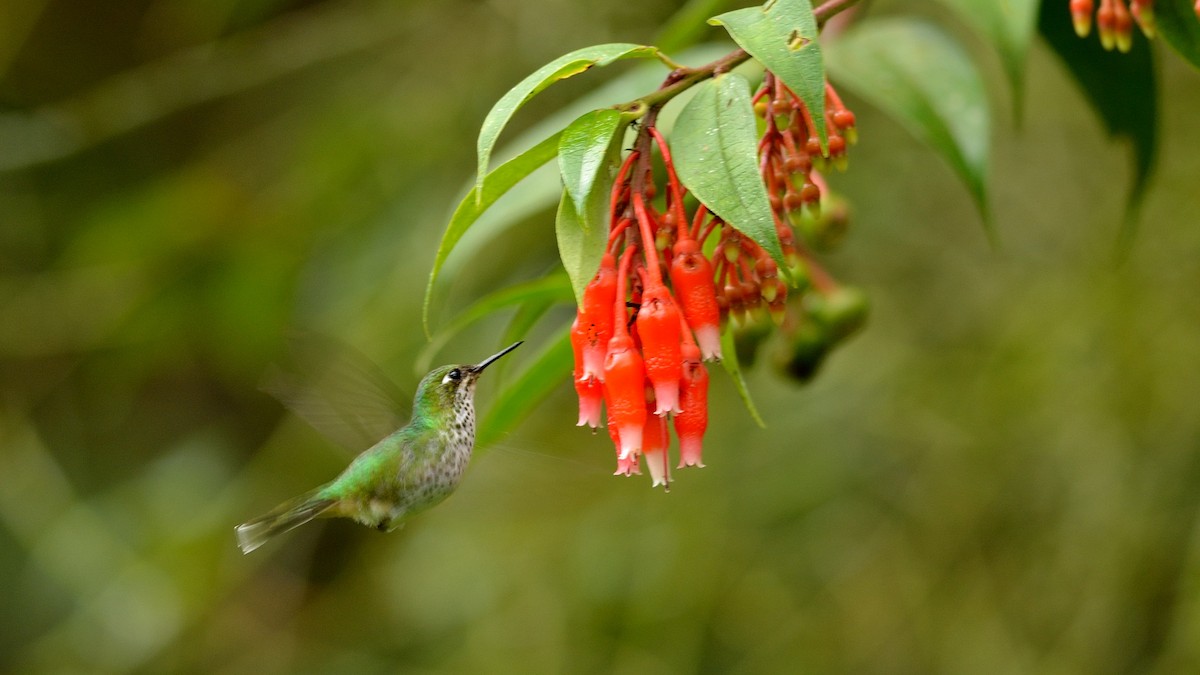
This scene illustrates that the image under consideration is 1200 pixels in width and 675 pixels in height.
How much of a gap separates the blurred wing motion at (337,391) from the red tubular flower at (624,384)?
694 mm

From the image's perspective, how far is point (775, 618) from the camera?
10.4ft

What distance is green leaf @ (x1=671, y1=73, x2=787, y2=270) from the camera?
0.90 metres

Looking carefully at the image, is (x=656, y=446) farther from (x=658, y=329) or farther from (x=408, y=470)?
(x=408, y=470)

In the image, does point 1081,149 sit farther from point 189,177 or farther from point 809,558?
point 189,177

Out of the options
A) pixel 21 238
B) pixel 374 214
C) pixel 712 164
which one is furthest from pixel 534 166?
pixel 21 238

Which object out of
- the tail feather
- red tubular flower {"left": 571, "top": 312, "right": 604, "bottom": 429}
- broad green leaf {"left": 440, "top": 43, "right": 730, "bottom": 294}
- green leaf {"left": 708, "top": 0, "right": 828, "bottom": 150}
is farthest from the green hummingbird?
green leaf {"left": 708, "top": 0, "right": 828, "bottom": 150}

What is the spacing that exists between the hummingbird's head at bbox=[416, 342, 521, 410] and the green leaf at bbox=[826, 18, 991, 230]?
2.19ft

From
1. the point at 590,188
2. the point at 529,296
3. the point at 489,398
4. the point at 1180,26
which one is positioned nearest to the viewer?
the point at 590,188

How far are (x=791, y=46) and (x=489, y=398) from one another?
174 cm

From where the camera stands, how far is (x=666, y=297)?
3.28 feet

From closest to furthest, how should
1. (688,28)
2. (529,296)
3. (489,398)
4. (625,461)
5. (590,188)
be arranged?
(590,188) → (625,461) → (529,296) → (688,28) → (489,398)

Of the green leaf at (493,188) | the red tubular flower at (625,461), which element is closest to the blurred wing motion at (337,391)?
the green leaf at (493,188)

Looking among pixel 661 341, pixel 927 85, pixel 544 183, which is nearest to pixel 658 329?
pixel 661 341

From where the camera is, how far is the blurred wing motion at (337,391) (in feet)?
5.33
